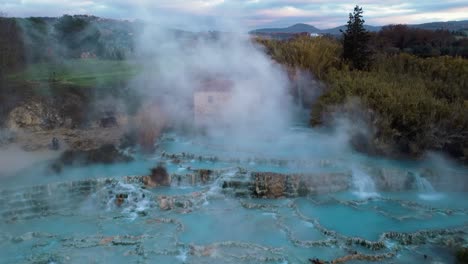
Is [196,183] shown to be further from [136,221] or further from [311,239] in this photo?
[311,239]

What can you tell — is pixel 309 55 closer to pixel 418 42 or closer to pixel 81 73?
pixel 418 42

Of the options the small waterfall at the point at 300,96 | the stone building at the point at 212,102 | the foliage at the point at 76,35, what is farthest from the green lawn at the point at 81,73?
the small waterfall at the point at 300,96

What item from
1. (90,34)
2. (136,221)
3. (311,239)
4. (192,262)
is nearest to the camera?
(192,262)

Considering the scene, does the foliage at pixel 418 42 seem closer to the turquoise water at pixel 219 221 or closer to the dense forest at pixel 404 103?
the dense forest at pixel 404 103

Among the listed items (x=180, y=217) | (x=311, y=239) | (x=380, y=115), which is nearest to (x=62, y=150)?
(x=180, y=217)

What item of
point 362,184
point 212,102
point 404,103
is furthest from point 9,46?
point 362,184

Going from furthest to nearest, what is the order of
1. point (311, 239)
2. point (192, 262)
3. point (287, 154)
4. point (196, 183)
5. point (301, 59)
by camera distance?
point (301, 59) < point (287, 154) < point (196, 183) < point (311, 239) < point (192, 262)

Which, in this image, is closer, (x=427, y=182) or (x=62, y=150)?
(x=427, y=182)
